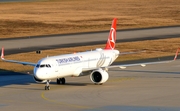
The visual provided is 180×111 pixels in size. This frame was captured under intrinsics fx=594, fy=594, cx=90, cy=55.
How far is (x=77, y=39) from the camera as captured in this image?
302 feet

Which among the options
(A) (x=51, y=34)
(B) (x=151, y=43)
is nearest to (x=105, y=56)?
(B) (x=151, y=43)

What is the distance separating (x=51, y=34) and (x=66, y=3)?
2120 inches

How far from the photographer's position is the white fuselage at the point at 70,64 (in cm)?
4828

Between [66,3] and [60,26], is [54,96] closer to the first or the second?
[60,26]

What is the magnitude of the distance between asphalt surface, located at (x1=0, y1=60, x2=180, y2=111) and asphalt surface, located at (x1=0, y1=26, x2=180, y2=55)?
22381mm

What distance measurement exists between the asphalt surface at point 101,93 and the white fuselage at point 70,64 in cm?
154

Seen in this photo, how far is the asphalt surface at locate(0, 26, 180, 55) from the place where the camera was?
8347cm

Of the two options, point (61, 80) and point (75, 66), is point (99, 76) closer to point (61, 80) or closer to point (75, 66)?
point (75, 66)

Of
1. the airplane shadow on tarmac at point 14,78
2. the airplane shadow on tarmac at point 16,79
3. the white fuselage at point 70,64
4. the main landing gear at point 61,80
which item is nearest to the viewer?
the white fuselage at point 70,64

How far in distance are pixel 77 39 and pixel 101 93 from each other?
4426cm

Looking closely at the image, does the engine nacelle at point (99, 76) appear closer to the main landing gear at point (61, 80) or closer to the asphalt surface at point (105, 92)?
the asphalt surface at point (105, 92)

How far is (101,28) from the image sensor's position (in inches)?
4188

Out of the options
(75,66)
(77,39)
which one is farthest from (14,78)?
(77,39)

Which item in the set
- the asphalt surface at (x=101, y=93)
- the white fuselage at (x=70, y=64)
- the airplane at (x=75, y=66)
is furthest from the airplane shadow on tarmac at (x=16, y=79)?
the white fuselage at (x=70, y=64)
